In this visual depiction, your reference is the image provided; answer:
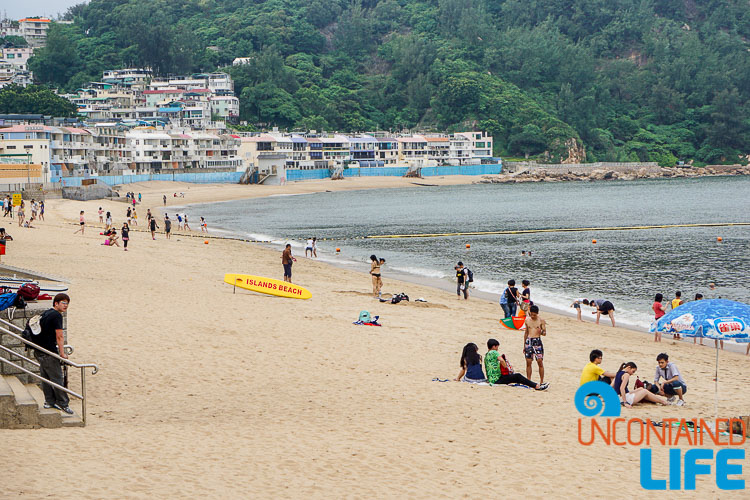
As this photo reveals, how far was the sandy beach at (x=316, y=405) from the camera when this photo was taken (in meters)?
8.52

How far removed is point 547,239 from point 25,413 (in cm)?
4406

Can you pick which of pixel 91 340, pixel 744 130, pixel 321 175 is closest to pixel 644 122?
pixel 744 130

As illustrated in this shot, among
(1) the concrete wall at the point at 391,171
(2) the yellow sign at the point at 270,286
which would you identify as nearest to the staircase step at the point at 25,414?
(2) the yellow sign at the point at 270,286

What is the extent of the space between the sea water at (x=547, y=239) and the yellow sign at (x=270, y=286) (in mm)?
5622

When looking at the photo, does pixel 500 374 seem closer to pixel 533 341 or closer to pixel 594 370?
pixel 533 341

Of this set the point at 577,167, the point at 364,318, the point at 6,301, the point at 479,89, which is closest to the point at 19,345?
the point at 6,301

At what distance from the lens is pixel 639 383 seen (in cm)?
1296

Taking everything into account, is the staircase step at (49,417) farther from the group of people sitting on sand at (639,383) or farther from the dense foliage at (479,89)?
the dense foliage at (479,89)

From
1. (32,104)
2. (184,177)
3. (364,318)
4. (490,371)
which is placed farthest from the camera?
(32,104)

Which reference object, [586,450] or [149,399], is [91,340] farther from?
[586,450]

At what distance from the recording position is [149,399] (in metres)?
11.6

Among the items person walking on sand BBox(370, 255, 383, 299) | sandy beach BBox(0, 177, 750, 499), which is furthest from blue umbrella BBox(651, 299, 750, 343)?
person walking on sand BBox(370, 255, 383, 299)

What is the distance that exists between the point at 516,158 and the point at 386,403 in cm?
15853

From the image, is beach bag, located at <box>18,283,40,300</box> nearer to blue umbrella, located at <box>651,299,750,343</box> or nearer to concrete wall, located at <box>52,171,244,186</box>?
blue umbrella, located at <box>651,299,750,343</box>
